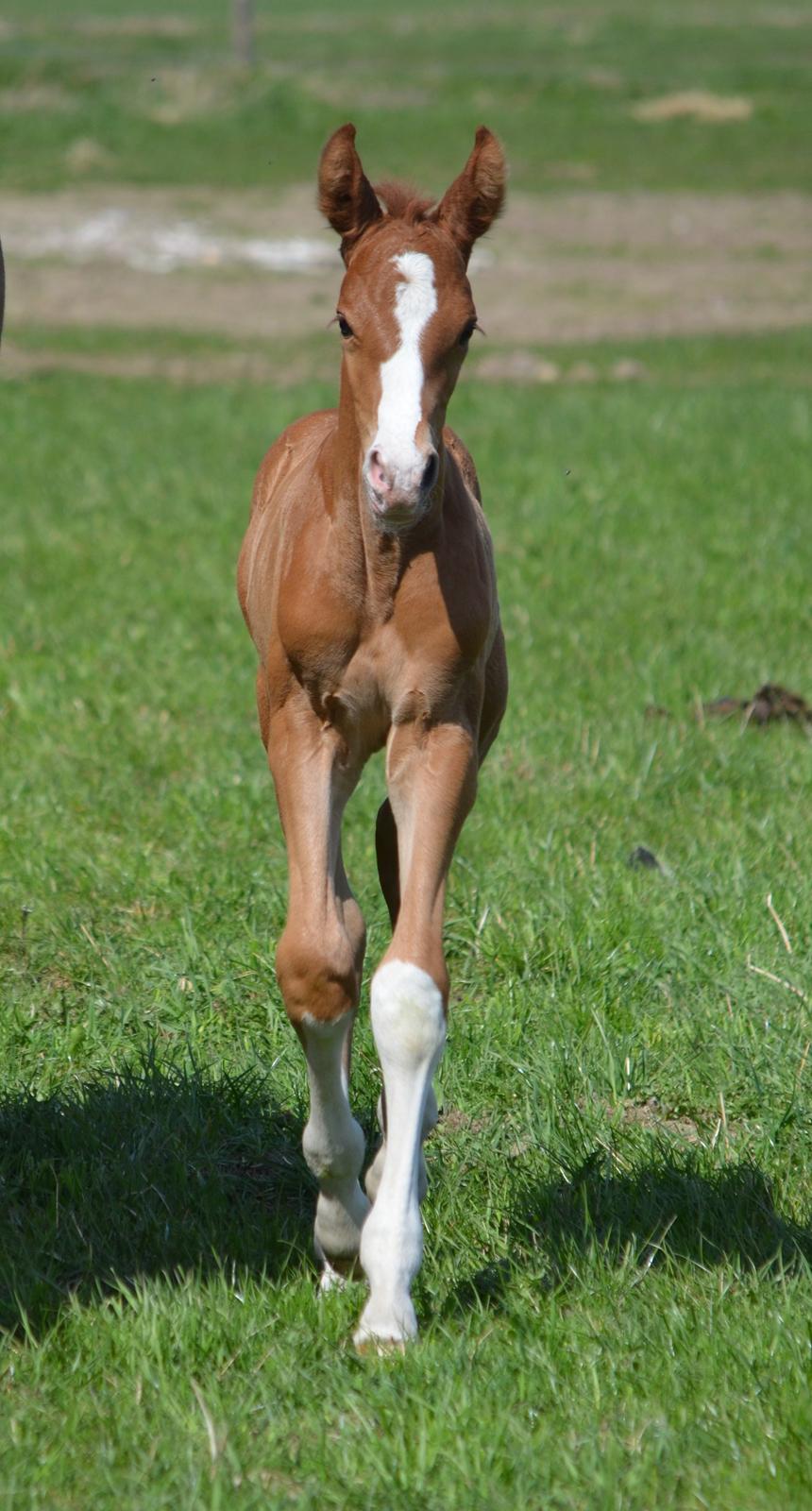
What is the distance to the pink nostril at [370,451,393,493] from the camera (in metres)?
3.01

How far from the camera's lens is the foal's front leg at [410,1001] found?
3141 millimetres

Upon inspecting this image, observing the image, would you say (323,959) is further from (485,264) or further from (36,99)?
(36,99)

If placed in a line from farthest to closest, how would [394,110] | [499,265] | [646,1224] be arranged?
[394,110]
[499,265]
[646,1224]

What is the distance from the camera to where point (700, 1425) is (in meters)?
2.87

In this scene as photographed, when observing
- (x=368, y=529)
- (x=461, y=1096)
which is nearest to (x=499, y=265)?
(x=461, y=1096)

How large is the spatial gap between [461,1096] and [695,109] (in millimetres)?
29922

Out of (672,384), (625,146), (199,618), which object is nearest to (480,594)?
(199,618)

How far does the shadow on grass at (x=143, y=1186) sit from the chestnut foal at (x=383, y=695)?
0.23 metres

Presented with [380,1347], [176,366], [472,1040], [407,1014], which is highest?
[407,1014]

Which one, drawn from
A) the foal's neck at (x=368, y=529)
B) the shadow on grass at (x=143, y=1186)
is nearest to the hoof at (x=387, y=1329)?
the shadow on grass at (x=143, y=1186)

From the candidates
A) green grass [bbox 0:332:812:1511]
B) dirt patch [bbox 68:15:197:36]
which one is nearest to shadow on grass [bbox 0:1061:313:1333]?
green grass [bbox 0:332:812:1511]

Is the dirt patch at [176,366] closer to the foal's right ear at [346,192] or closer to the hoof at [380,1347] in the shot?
the foal's right ear at [346,192]

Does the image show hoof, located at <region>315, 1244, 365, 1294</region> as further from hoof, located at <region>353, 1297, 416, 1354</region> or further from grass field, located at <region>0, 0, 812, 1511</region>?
hoof, located at <region>353, 1297, 416, 1354</region>

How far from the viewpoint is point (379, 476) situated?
9.93 ft
